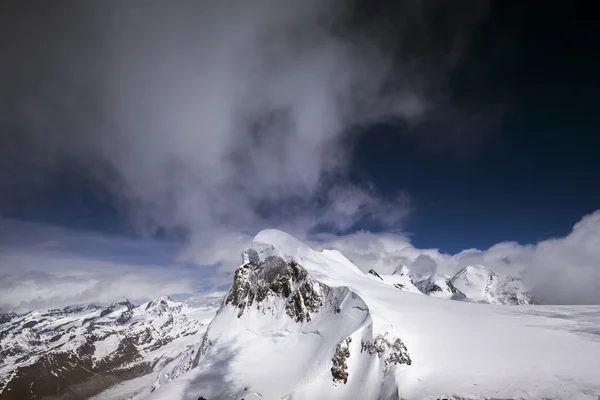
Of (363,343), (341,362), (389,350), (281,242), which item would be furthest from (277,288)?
(389,350)

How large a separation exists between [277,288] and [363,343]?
33774 millimetres

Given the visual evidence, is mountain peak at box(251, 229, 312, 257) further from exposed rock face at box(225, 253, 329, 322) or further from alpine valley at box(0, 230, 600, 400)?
exposed rock face at box(225, 253, 329, 322)

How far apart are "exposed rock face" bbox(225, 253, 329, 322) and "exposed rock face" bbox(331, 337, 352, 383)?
628 inches

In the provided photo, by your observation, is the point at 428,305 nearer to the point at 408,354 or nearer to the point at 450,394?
the point at 408,354

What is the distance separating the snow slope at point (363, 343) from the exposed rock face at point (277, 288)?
0.31 m

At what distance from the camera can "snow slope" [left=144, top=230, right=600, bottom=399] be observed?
34.1 metres

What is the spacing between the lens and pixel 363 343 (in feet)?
173

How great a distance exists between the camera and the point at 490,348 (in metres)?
39.3

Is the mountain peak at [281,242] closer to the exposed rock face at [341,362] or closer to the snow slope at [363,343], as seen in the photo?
the snow slope at [363,343]

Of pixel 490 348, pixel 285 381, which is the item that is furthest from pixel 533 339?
pixel 285 381

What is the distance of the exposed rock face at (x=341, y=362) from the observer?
5208 cm

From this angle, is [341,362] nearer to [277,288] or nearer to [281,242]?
[277,288]

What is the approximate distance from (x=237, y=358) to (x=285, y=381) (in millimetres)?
16410

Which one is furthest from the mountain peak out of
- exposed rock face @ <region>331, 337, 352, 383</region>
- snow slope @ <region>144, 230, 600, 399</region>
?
exposed rock face @ <region>331, 337, 352, 383</region>
